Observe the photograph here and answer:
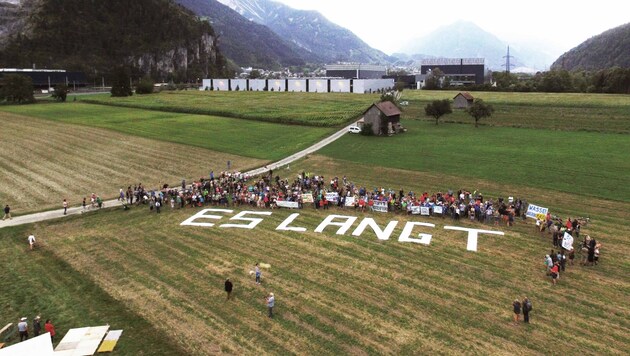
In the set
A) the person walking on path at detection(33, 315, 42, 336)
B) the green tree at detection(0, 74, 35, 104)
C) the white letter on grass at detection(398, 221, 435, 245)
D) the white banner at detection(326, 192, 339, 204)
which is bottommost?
the person walking on path at detection(33, 315, 42, 336)

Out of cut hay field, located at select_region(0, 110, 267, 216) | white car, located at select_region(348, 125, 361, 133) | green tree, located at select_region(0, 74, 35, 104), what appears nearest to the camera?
cut hay field, located at select_region(0, 110, 267, 216)

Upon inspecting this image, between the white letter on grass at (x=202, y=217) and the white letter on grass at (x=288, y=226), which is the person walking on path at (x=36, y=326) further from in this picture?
the white letter on grass at (x=288, y=226)

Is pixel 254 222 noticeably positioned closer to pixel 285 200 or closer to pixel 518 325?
pixel 285 200

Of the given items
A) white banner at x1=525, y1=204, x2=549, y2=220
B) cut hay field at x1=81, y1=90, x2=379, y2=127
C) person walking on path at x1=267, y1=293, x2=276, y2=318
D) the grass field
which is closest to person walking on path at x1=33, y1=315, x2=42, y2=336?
the grass field

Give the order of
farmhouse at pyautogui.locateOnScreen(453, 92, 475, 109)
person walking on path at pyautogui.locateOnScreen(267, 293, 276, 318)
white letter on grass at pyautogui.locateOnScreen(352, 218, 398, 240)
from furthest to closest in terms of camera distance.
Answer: farmhouse at pyautogui.locateOnScreen(453, 92, 475, 109)
white letter on grass at pyautogui.locateOnScreen(352, 218, 398, 240)
person walking on path at pyautogui.locateOnScreen(267, 293, 276, 318)

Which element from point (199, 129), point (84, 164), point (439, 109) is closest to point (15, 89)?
point (199, 129)

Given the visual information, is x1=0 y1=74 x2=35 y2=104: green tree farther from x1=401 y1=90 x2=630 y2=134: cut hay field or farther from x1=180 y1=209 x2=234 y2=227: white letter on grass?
x1=180 y1=209 x2=234 y2=227: white letter on grass

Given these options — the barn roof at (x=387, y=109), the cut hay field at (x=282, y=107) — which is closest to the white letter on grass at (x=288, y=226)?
the barn roof at (x=387, y=109)
